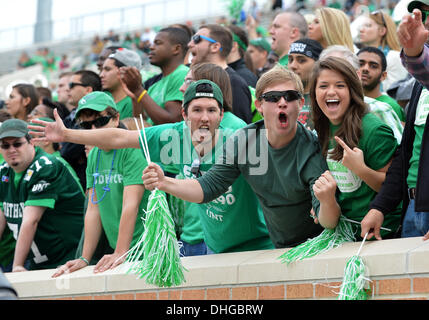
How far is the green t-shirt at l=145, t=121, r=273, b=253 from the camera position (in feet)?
16.6

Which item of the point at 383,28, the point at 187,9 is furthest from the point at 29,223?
the point at 187,9

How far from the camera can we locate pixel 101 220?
6102 millimetres

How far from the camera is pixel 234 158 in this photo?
4793 millimetres

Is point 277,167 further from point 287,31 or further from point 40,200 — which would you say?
point 287,31

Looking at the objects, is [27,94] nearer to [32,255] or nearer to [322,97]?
[32,255]

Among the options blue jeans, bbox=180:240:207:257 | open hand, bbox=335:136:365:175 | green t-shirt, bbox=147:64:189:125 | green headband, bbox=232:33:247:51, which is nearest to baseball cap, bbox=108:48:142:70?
green t-shirt, bbox=147:64:189:125

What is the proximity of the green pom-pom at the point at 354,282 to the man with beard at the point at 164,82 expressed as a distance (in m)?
2.85

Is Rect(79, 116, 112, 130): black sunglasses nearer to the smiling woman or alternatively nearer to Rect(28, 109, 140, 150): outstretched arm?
Rect(28, 109, 140, 150): outstretched arm

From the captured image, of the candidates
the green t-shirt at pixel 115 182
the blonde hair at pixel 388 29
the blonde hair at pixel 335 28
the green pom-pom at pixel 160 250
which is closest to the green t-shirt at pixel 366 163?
the green pom-pom at pixel 160 250

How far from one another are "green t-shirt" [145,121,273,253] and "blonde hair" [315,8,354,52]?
2.46m

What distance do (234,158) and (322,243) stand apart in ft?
2.74

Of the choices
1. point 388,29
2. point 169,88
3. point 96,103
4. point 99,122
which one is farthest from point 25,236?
point 388,29

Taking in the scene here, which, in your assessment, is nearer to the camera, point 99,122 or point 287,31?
point 99,122

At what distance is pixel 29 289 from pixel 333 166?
2.73 meters
